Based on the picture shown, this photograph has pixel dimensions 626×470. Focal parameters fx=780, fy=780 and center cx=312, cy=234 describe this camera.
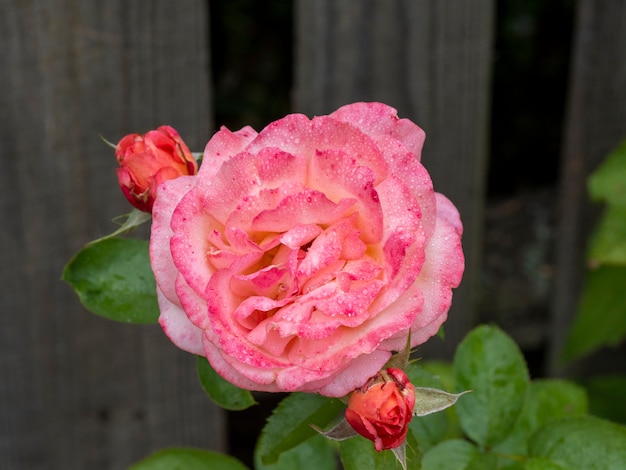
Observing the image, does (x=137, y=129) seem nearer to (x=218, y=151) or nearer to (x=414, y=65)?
(x=414, y=65)

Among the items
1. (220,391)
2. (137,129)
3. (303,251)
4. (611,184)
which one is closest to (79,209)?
(137,129)

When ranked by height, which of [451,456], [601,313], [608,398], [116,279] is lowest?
[608,398]

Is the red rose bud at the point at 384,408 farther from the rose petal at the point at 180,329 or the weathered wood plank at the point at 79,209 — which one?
the weathered wood plank at the point at 79,209

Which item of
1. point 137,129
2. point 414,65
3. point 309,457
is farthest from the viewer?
point 414,65

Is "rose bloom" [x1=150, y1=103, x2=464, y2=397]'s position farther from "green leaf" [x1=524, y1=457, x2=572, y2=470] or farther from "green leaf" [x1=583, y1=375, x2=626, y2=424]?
"green leaf" [x1=583, y1=375, x2=626, y2=424]

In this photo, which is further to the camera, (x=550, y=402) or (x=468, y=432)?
(x=550, y=402)

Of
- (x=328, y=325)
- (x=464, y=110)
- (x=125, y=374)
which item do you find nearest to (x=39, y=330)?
(x=125, y=374)

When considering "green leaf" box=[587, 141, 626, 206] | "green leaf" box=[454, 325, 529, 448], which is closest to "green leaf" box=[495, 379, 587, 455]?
"green leaf" box=[454, 325, 529, 448]
